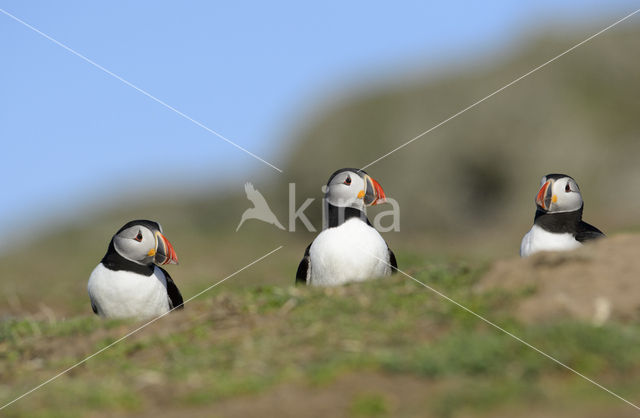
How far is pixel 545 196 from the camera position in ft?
31.3

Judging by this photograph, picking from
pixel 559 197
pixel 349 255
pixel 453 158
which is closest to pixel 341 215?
pixel 349 255

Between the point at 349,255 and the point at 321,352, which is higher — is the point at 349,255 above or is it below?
above

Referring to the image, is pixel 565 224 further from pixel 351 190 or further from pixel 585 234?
pixel 351 190

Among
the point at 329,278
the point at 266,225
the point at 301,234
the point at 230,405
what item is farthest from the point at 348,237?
the point at 266,225

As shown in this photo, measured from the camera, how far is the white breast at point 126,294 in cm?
918

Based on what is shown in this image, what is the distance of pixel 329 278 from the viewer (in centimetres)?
930

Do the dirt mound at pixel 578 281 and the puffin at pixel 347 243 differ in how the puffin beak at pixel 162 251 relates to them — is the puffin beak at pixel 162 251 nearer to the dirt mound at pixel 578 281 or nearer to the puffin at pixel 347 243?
the puffin at pixel 347 243

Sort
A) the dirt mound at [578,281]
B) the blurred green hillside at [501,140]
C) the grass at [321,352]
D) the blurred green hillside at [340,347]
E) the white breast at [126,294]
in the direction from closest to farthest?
the blurred green hillside at [340,347], the grass at [321,352], the dirt mound at [578,281], the white breast at [126,294], the blurred green hillside at [501,140]

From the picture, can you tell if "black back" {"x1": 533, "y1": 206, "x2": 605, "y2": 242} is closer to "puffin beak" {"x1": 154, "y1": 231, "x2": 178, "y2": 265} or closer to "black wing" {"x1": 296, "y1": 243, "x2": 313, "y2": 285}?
"black wing" {"x1": 296, "y1": 243, "x2": 313, "y2": 285}

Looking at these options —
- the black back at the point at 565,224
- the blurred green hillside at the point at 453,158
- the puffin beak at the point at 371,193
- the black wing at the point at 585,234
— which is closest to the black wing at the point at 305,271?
the puffin beak at the point at 371,193

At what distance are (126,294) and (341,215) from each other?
247 cm

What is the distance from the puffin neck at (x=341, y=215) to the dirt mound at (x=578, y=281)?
6.86 feet

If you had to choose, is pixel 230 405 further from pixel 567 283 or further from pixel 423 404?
pixel 567 283

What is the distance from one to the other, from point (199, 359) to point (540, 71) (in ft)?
69.0
